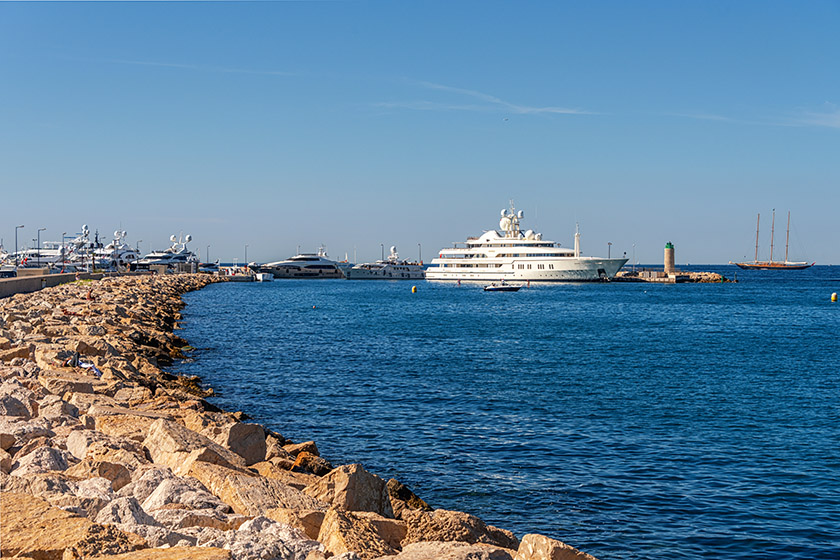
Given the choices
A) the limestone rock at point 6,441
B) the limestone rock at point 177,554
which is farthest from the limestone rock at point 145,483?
the limestone rock at point 177,554

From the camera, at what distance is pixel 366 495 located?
7.14m

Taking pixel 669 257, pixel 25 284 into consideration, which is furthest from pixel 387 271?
pixel 25 284

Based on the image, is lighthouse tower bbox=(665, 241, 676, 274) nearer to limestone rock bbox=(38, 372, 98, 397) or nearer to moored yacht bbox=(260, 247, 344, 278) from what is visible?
moored yacht bbox=(260, 247, 344, 278)

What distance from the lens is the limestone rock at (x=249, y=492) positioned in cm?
679

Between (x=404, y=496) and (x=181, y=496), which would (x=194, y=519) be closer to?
(x=181, y=496)

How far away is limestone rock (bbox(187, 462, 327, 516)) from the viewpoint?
679 centimetres

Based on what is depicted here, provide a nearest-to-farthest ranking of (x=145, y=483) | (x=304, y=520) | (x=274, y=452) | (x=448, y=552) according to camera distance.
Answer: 1. (x=448, y=552)
2. (x=304, y=520)
3. (x=145, y=483)
4. (x=274, y=452)

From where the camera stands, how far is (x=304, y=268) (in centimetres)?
13162

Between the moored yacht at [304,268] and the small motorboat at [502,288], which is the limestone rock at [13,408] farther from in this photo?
the moored yacht at [304,268]

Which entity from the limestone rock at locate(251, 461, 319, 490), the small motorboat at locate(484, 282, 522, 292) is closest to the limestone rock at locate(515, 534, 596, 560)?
the limestone rock at locate(251, 461, 319, 490)

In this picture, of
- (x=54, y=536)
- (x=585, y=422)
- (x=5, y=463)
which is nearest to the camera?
(x=54, y=536)

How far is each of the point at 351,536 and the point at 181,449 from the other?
353 cm

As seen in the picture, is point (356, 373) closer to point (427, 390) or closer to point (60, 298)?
point (427, 390)

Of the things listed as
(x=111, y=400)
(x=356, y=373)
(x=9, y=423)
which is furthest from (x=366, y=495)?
(x=356, y=373)
